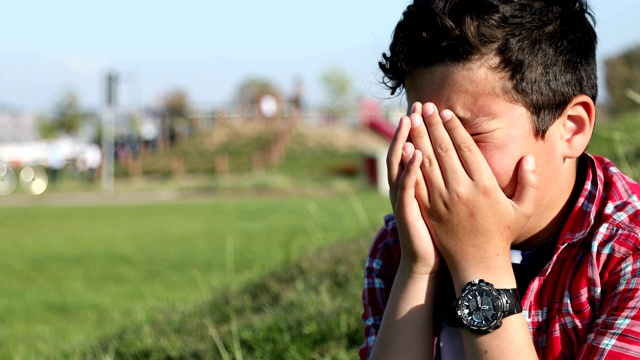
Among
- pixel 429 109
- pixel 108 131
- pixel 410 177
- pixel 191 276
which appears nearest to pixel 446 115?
pixel 429 109

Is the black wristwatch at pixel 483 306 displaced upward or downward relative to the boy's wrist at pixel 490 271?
downward

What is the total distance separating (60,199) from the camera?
2622cm

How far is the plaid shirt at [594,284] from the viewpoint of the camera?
5.85ft

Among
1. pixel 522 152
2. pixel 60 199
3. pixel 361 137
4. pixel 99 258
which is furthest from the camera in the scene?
pixel 361 137

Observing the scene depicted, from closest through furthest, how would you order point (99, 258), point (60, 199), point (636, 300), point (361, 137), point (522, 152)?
point (636, 300) → point (522, 152) → point (99, 258) → point (60, 199) → point (361, 137)

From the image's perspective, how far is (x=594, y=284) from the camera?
6.02 feet

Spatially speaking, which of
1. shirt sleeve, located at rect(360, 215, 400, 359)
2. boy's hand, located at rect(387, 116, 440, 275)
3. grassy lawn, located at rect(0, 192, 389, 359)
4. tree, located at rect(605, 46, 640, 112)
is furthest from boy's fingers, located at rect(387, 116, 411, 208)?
tree, located at rect(605, 46, 640, 112)

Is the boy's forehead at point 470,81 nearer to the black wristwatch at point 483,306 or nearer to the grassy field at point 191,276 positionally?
the black wristwatch at point 483,306

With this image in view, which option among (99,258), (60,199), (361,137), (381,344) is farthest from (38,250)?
(361,137)

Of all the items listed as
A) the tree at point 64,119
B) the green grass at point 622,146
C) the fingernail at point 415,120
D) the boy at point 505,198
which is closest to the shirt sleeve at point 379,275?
the boy at point 505,198

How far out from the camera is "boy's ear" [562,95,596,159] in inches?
78.0

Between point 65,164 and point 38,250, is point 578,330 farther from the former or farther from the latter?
point 65,164

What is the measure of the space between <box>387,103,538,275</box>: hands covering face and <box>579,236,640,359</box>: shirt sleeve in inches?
8.4

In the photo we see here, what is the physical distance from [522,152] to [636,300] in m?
0.38
